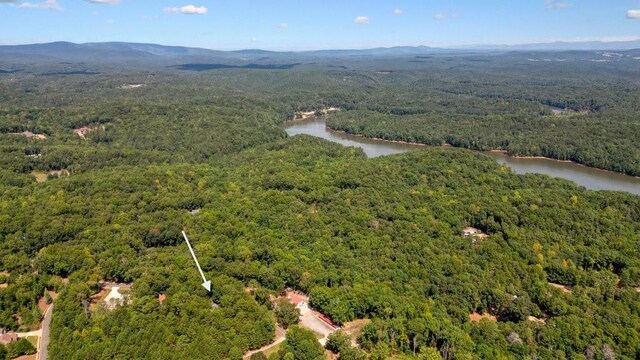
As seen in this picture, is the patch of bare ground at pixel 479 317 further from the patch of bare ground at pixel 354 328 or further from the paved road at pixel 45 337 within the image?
the paved road at pixel 45 337

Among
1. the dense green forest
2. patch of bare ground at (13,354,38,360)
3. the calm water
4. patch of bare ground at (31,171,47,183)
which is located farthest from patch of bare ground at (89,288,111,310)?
the calm water

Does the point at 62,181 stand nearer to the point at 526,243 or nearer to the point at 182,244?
the point at 182,244

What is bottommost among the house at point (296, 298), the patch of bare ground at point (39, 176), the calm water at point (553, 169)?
the calm water at point (553, 169)

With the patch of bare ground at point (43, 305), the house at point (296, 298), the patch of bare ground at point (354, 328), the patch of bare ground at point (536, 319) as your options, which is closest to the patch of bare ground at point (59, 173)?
the patch of bare ground at point (43, 305)

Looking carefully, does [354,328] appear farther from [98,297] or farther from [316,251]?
[98,297]

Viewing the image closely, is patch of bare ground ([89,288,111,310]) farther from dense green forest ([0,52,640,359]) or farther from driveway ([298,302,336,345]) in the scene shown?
driveway ([298,302,336,345])
